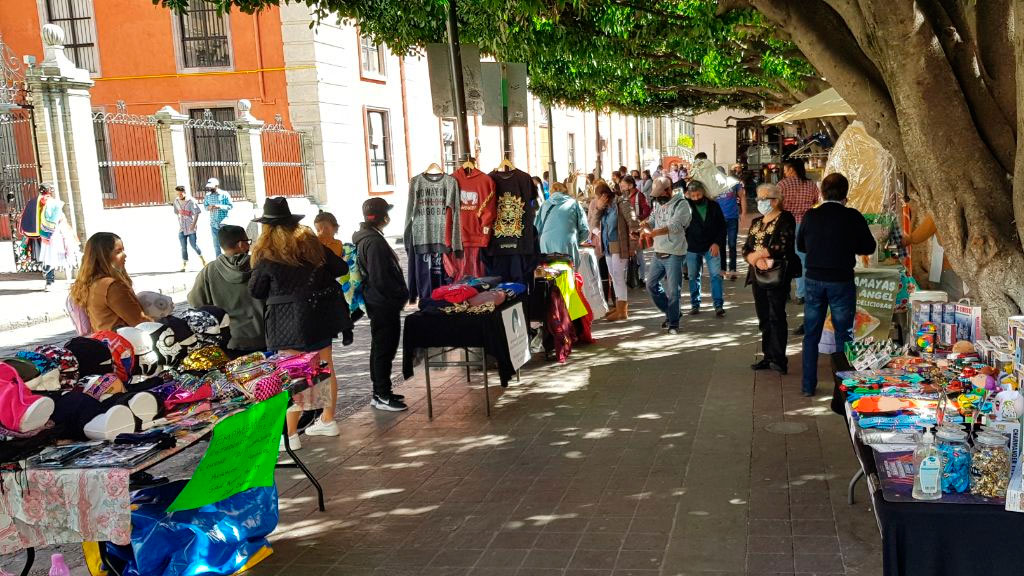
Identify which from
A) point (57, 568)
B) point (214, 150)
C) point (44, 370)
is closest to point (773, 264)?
point (44, 370)

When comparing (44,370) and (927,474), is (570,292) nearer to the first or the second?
(44,370)

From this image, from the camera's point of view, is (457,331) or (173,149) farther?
(173,149)

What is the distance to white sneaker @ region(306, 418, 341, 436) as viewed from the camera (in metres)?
6.68

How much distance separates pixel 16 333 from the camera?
39.5 feet

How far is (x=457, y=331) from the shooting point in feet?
23.0

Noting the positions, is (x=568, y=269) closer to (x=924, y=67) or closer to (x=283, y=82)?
(x=924, y=67)

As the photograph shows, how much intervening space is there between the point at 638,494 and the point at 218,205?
46.9 feet

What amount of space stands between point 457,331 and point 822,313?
117 inches

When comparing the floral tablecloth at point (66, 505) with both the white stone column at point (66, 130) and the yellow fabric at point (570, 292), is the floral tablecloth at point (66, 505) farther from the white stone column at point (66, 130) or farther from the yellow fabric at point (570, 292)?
the white stone column at point (66, 130)

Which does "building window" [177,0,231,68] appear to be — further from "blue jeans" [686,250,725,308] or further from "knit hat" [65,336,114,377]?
"knit hat" [65,336,114,377]

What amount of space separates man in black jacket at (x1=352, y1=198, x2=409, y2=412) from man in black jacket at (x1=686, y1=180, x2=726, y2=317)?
4.27 m

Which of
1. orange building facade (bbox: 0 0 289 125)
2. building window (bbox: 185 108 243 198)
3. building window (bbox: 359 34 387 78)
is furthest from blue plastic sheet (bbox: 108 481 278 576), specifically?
building window (bbox: 359 34 387 78)

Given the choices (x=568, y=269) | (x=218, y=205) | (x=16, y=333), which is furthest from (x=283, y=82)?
(x=568, y=269)

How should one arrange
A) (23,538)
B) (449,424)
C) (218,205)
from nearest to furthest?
(23,538) < (449,424) < (218,205)
